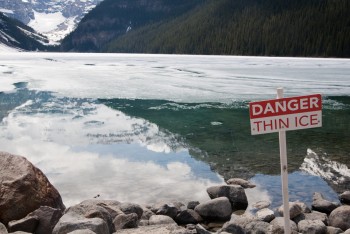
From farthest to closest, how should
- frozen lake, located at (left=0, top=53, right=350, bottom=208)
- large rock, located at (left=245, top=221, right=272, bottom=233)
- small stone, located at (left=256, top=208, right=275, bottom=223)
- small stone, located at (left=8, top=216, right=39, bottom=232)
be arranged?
frozen lake, located at (left=0, top=53, right=350, bottom=208) → small stone, located at (left=256, top=208, right=275, bottom=223) → large rock, located at (left=245, top=221, right=272, bottom=233) → small stone, located at (left=8, top=216, right=39, bottom=232)

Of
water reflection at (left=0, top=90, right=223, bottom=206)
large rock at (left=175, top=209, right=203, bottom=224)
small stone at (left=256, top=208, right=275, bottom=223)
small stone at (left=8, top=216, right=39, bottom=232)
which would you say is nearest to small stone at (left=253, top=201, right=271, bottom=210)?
small stone at (left=256, top=208, right=275, bottom=223)

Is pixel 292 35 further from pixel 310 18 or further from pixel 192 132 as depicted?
pixel 192 132

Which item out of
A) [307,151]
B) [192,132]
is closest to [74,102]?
[192,132]

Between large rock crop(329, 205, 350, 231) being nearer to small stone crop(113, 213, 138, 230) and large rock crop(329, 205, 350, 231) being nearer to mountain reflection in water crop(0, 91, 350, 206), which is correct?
mountain reflection in water crop(0, 91, 350, 206)

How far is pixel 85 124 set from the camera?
19.8 meters

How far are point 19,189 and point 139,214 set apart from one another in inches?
94.8

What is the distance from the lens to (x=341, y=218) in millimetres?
8500

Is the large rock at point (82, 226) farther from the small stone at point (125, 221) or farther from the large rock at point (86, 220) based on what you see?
the small stone at point (125, 221)

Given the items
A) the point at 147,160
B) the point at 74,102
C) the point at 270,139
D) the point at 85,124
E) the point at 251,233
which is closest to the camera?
the point at 251,233

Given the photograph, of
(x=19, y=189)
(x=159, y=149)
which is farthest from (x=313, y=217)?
(x=159, y=149)

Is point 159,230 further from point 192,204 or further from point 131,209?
point 192,204

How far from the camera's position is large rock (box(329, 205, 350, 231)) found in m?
8.40

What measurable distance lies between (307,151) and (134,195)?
6.81 m

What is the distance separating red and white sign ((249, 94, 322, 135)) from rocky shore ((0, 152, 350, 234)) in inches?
86.6
